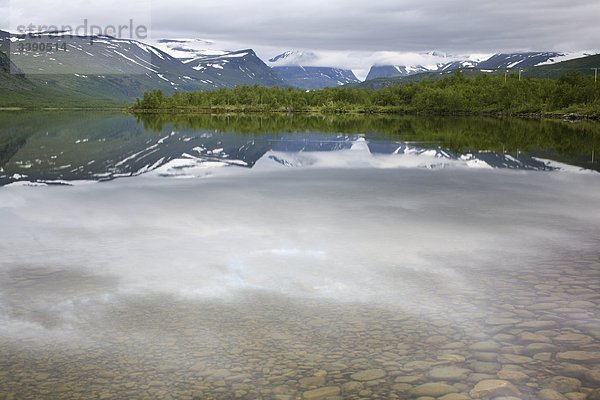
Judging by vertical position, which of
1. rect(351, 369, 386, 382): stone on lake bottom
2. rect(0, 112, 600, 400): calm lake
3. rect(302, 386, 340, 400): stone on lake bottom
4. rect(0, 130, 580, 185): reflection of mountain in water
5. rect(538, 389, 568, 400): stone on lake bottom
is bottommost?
rect(302, 386, 340, 400): stone on lake bottom

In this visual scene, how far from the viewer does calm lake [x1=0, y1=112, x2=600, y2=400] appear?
28.7 feet

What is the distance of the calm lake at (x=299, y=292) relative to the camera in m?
8.73

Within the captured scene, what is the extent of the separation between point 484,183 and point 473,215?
8926 mm

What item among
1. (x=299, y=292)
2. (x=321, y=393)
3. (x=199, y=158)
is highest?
(x=199, y=158)

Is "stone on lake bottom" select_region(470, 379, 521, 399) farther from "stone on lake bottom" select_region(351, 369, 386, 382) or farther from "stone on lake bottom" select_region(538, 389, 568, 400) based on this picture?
"stone on lake bottom" select_region(351, 369, 386, 382)

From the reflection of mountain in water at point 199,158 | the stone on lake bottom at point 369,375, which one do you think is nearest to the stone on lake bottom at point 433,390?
the stone on lake bottom at point 369,375

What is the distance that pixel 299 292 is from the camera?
12.4 m

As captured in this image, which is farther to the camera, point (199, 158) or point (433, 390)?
point (199, 158)

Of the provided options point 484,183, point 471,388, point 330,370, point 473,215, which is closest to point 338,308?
point 330,370

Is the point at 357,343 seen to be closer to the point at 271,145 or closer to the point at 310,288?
the point at 310,288

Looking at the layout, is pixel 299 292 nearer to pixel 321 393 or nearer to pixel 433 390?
pixel 321 393

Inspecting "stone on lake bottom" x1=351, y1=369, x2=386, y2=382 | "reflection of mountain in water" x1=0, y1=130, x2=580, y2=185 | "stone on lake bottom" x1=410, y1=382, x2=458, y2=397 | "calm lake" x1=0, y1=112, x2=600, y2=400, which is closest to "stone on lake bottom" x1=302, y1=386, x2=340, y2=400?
"calm lake" x1=0, y1=112, x2=600, y2=400

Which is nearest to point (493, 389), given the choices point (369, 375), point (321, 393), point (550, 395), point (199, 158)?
point (550, 395)

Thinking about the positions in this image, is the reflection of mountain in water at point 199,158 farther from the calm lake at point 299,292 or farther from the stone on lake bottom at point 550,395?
the stone on lake bottom at point 550,395
